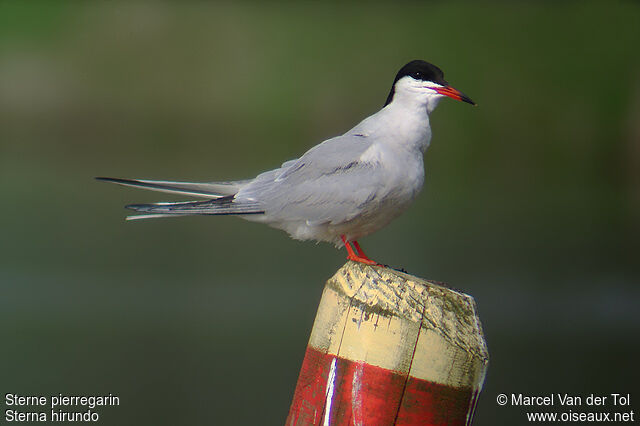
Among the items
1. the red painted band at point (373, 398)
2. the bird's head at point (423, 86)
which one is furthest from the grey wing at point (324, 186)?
the red painted band at point (373, 398)

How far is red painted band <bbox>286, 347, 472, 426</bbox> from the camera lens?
242 centimetres

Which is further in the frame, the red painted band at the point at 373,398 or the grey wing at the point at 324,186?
the grey wing at the point at 324,186

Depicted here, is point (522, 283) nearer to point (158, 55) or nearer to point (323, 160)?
point (323, 160)

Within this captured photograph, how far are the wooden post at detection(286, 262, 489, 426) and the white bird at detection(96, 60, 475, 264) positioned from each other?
952mm

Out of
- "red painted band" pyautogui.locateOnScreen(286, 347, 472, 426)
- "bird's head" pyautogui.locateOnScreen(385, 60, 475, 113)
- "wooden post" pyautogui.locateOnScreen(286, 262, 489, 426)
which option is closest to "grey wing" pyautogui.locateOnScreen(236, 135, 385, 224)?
"bird's head" pyautogui.locateOnScreen(385, 60, 475, 113)

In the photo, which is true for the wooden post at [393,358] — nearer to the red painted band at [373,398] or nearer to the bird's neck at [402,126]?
Result: the red painted band at [373,398]

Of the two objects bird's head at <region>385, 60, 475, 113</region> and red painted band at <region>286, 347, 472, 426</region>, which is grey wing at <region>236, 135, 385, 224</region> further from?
red painted band at <region>286, 347, 472, 426</region>

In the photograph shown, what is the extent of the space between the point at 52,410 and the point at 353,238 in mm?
2868

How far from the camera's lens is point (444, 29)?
1571 cm

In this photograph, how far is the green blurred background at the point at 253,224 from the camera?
7.44 meters

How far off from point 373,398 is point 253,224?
10051 millimetres

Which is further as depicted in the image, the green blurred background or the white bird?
the green blurred background

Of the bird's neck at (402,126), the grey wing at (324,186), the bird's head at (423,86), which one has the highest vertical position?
the bird's head at (423,86)

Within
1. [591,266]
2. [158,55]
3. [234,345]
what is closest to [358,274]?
[234,345]
